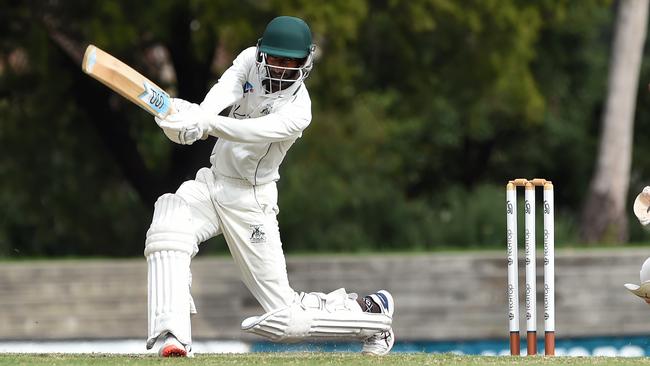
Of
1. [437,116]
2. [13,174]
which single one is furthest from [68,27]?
[437,116]

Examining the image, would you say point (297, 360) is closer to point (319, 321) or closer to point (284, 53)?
point (319, 321)

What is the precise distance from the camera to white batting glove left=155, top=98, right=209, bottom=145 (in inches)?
234

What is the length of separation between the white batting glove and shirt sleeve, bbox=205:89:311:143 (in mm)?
45

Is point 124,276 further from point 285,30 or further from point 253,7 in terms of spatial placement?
point 285,30

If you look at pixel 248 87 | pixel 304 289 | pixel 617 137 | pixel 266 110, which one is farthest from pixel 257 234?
pixel 617 137

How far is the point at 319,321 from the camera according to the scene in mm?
6430

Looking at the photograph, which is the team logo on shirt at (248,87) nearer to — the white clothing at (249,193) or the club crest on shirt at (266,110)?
the white clothing at (249,193)

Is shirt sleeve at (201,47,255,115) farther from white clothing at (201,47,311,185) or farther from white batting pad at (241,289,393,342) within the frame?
white batting pad at (241,289,393,342)

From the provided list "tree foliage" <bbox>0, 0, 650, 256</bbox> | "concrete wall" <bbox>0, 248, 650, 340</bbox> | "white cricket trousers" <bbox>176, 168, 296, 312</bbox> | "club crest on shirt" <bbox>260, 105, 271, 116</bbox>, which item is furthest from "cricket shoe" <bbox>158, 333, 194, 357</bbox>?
"tree foliage" <bbox>0, 0, 650, 256</bbox>

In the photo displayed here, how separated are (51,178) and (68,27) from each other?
11.1ft

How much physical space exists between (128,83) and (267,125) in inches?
25.7

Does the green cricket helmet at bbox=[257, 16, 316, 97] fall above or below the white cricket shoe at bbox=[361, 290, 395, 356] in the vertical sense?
above

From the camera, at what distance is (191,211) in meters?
6.30

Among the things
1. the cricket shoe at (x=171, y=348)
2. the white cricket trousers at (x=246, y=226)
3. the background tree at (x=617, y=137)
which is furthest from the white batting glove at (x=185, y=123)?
the background tree at (x=617, y=137)
